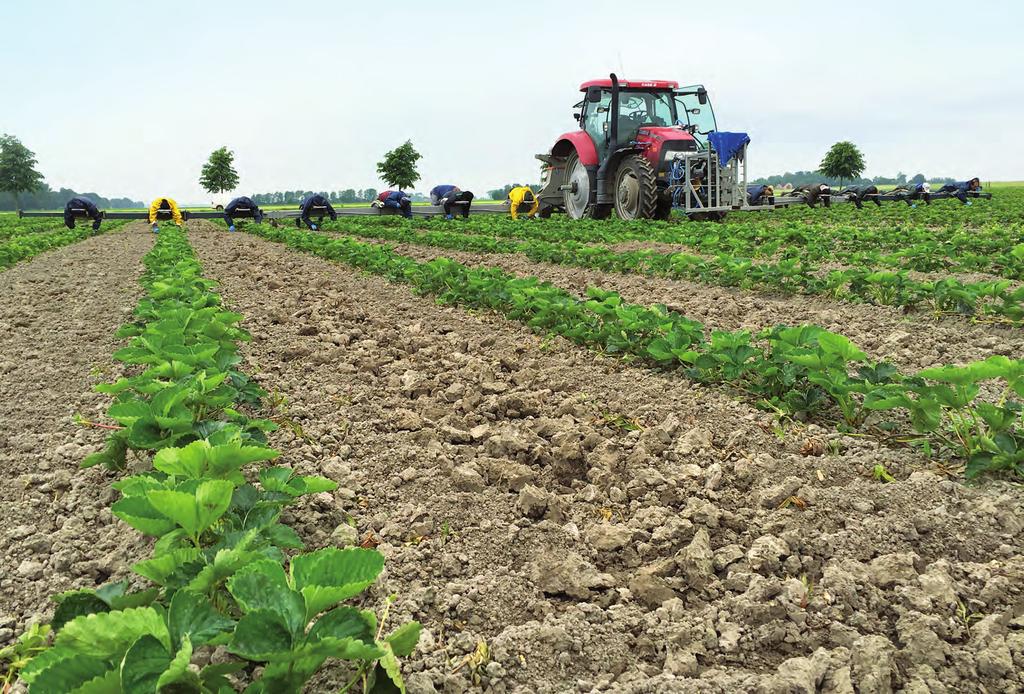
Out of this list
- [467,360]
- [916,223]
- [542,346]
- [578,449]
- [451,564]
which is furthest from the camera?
[916,223]

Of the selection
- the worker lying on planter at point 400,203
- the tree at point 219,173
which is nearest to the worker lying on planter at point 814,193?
the worker lying on planter at point 400,203

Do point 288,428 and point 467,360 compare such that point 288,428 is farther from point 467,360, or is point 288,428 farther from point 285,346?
point 285,346

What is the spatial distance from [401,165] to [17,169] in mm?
40380

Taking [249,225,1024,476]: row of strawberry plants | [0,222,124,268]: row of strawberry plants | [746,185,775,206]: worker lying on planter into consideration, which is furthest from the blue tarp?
[0,222,124,268]: row of strawberry plants

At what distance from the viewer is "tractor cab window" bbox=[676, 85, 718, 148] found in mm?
14586

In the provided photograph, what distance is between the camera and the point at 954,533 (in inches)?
88.0

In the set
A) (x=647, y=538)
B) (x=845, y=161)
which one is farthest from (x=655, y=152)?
(x=845, y=161)

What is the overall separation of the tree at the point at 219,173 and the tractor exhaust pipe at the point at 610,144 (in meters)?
55.1

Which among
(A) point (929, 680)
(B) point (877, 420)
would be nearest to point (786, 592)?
(A) point (929, 680)

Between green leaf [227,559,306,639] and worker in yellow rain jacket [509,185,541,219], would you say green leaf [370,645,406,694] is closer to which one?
green leaf [227,559,306,639]

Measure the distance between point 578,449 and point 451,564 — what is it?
96 centimetres

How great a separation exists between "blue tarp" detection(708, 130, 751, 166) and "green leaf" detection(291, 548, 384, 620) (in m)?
14.1

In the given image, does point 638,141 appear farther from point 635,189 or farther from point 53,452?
point 53,452

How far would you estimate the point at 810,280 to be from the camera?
686 cm
